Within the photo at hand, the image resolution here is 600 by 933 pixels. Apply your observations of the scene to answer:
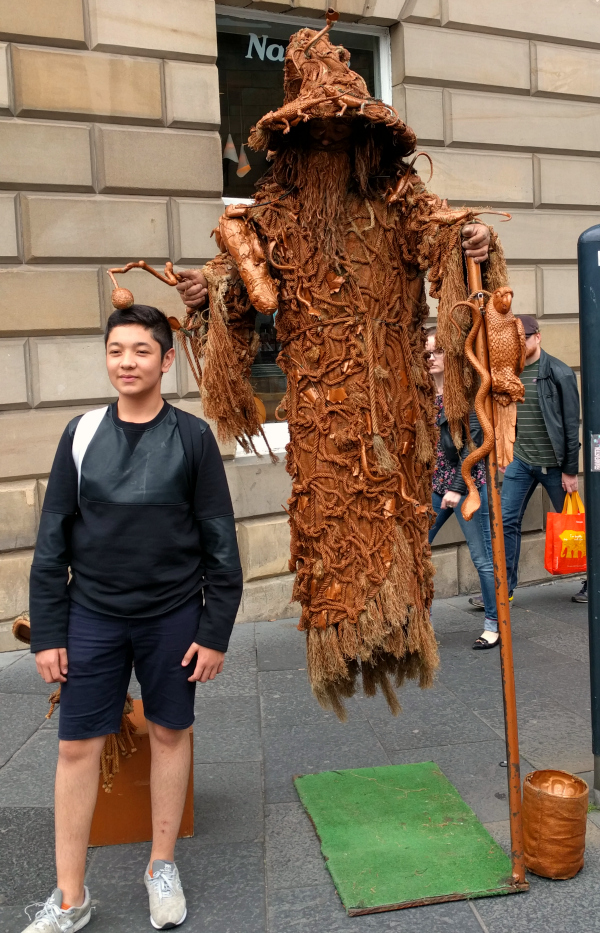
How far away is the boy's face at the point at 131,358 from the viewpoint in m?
2.54

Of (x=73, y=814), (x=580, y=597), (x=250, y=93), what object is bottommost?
(x=580, y=597)

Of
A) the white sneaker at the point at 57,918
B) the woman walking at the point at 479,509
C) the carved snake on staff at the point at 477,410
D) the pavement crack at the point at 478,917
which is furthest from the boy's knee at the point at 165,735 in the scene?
the woman walking at the point at 479,509

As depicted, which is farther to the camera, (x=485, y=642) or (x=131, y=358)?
(x=485, y=642)

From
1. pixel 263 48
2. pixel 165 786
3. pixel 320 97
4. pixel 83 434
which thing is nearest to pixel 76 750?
pixel 165 786

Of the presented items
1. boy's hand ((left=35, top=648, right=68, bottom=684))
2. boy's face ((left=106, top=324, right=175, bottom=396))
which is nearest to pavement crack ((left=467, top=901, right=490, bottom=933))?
boy's hand ((left=35, top=648, right=68, bottom=684))

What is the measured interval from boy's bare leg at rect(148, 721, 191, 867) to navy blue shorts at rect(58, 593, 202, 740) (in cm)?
6

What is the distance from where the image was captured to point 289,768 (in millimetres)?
3580

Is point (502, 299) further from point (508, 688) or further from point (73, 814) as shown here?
point (73, 814)

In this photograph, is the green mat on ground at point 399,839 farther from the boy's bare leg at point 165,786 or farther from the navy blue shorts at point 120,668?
the navy blue shorts at point 120,668

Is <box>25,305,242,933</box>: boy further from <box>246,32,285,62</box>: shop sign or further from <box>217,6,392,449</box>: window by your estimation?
<box>246,32,285,62</box>: shop sign

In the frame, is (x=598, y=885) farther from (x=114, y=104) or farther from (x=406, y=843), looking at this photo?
(x=114, y=104)

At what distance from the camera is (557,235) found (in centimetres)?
709

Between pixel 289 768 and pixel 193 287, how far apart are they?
199cm

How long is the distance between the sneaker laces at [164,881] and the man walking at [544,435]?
3.44m
